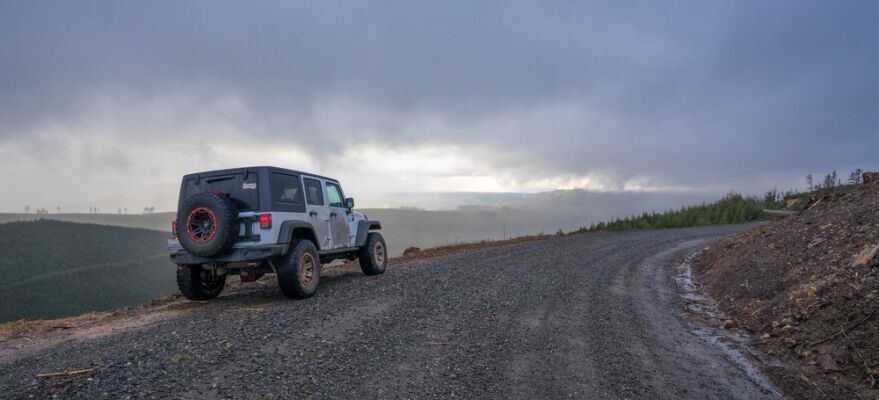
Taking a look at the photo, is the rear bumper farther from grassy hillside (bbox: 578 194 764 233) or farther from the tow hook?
grassy hillside (bbox: 578 194 764 233)

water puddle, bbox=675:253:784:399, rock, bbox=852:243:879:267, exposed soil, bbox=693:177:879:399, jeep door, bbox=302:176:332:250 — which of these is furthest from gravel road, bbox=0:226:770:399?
rock, bbox=852:243:879:267

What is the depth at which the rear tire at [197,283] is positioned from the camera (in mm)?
9148

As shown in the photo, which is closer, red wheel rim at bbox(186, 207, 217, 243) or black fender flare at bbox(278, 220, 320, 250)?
red wheel rim at bbox(186, 207, 217, 243)

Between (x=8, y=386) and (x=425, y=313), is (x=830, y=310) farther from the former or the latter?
(x=8, y=386)

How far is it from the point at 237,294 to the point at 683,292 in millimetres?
9492

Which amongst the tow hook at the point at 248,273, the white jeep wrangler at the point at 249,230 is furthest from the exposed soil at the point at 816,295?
the tow hook at the point at 248,273

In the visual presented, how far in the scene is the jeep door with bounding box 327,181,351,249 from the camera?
10.6 meters

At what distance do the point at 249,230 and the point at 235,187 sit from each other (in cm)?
91

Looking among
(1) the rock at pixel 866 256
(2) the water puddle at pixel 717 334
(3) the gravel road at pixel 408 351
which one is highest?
(1) the rock at pixel 866 256

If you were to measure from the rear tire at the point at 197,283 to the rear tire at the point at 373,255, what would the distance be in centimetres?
315

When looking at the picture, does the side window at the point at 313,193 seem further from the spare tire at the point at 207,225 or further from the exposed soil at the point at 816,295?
the exposed soil at the point at 816,295

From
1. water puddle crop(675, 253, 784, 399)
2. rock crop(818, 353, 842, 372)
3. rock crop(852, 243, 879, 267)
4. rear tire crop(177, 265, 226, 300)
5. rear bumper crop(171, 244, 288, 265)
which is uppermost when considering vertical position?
rear bumper crop(171, 244, 288, 265)

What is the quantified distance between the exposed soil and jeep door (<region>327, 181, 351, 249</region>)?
291 inches

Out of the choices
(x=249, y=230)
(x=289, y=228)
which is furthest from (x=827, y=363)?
(x=249, y=230)
